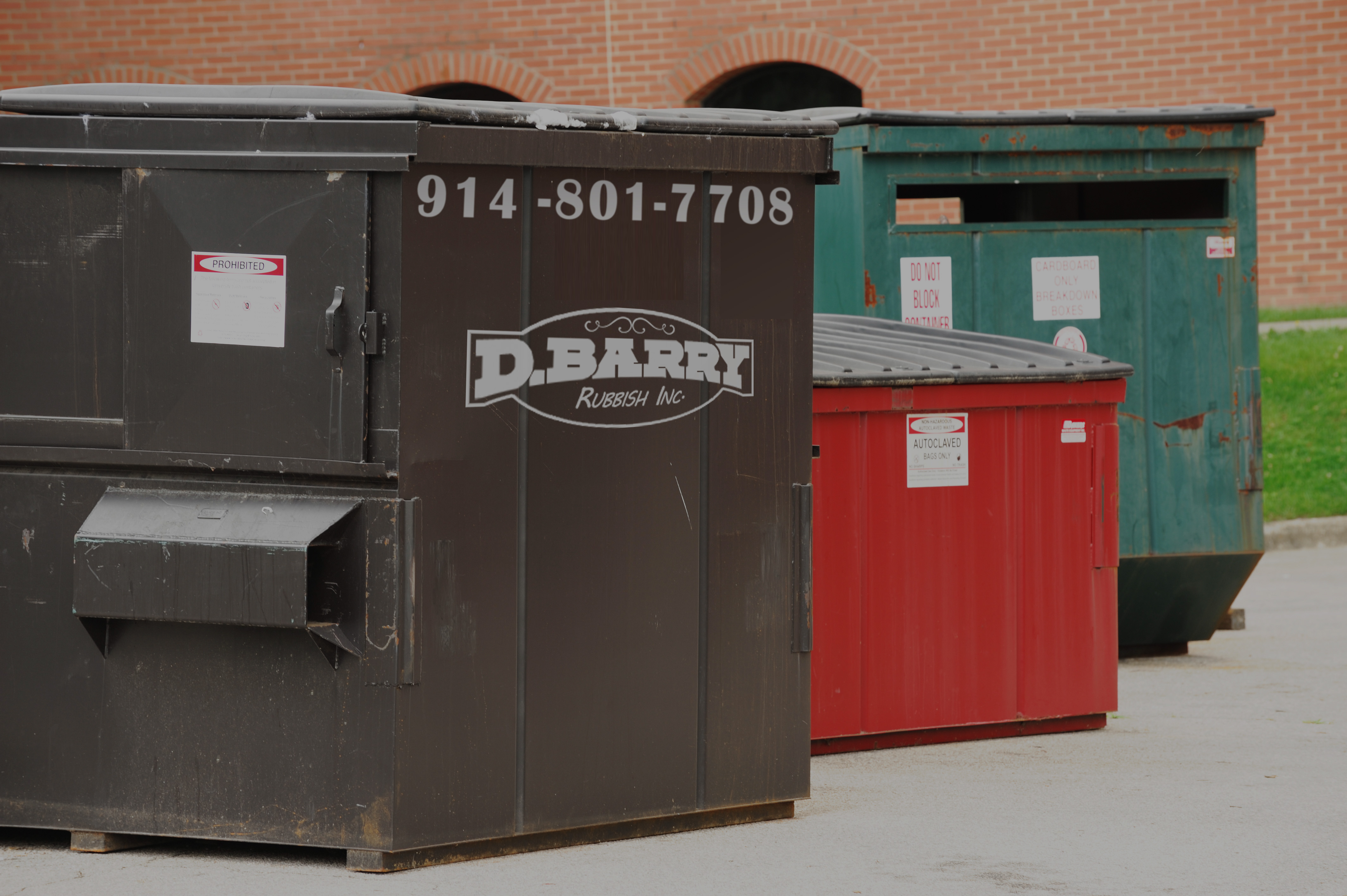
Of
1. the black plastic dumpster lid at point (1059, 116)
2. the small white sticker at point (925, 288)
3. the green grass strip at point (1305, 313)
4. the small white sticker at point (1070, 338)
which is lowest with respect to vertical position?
the small white sticker at point (1070, 338)

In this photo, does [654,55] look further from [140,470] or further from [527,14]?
[140,470]

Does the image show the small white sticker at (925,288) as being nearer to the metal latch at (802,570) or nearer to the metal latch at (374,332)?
the metal latch at (802,570)

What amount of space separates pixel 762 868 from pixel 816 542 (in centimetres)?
160

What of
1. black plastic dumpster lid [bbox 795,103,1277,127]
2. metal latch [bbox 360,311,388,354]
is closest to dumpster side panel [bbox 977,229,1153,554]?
black plastic dumpster lid [bbox 795,103,1277,127]

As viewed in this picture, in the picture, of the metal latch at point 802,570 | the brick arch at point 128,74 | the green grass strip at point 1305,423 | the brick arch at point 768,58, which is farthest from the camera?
the brick arch at point 128,74

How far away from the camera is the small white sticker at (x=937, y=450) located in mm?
5625

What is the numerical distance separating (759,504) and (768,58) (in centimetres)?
1068

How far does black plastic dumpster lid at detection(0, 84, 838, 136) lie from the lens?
3.93 meters

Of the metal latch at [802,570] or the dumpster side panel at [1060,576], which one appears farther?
the dumpster side panel at [1060,576]

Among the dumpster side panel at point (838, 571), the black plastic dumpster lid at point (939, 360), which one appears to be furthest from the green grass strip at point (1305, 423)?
the dumpster side panel at point (838, 571)

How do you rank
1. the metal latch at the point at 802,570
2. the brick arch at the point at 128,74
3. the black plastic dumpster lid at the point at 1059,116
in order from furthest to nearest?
1. the brick arch at the point at 128,74
2. the black plastic dumpster lid at the point at 1059,116
3. the metal latch at the point at 802,570

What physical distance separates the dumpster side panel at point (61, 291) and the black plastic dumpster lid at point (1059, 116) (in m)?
3.75

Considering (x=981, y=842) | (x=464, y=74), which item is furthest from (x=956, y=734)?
(x=464, y=74)

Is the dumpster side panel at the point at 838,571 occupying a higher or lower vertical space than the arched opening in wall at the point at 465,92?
lower
